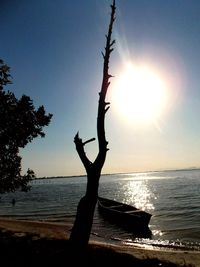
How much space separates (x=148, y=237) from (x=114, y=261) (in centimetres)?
2200

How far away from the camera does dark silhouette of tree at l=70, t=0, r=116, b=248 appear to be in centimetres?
1467

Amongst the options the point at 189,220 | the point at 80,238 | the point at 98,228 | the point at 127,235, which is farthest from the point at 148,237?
the point at 80,238

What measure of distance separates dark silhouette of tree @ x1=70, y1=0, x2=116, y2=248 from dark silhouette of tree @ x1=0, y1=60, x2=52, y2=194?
7.47 meters

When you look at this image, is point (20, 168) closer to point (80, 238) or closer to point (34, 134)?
point (34, 134)

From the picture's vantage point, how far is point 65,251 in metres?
14.4

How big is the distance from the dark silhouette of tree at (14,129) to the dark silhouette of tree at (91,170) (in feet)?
24.5

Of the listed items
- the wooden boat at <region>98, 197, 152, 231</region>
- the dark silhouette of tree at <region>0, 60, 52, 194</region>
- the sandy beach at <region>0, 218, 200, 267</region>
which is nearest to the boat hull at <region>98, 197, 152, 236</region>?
the wooden boat at <region>98, 197, 152, 231</region>

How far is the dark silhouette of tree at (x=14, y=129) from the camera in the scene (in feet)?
71.0

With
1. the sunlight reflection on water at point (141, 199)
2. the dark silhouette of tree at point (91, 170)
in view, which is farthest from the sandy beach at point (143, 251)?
the sunlight reflection on water at point (141, 199)

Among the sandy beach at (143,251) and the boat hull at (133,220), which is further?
the boat hull at (133,220)

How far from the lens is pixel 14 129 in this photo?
2198cm

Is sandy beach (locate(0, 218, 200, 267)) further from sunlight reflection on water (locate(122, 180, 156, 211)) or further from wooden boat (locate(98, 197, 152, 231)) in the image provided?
sunlight reflection on water (locate(122, 180, 156, 211))

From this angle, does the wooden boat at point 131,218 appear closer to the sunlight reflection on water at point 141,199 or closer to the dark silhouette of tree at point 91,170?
the sunlight reflection on water at point 141,199

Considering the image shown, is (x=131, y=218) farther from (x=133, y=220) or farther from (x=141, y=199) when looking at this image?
(x=141, y=199)
